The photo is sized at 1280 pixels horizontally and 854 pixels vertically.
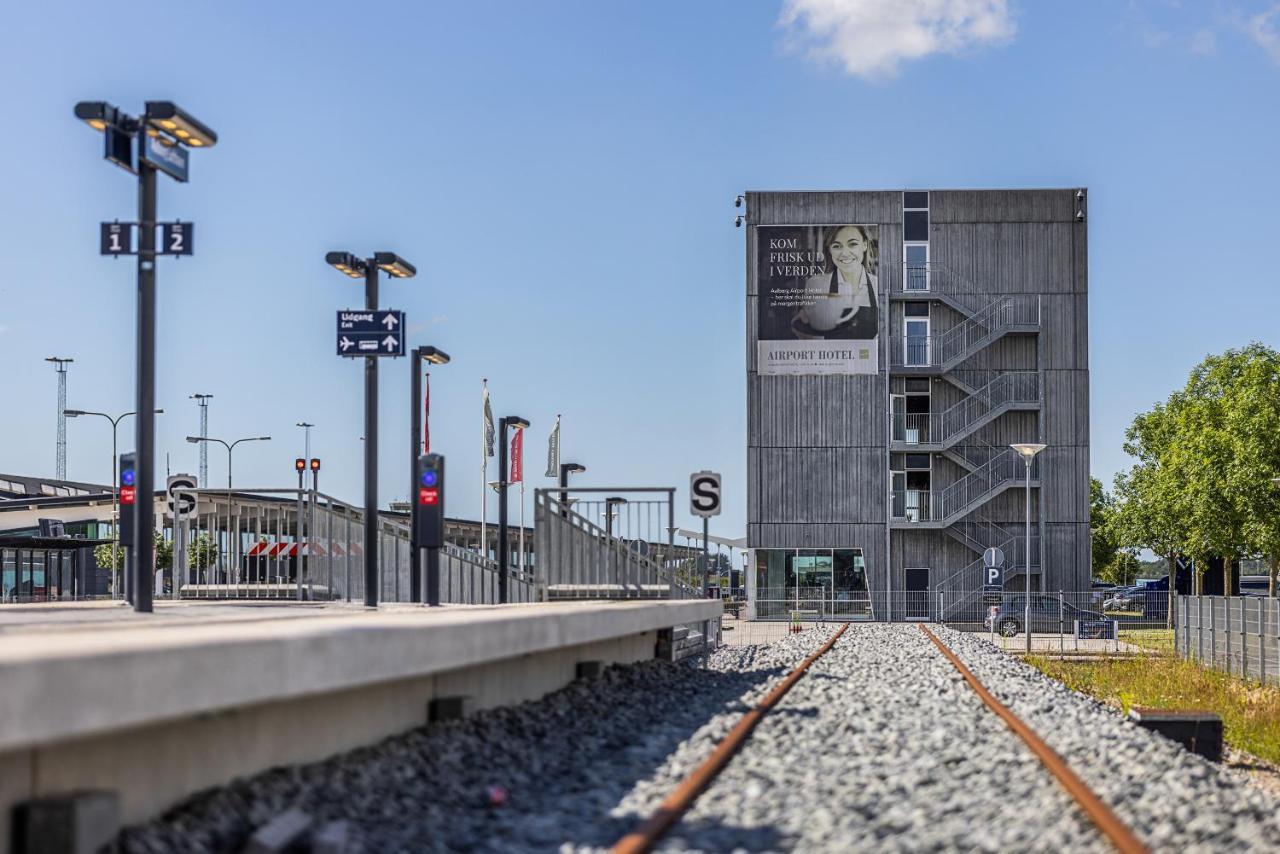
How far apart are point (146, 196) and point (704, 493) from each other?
33.6 ft

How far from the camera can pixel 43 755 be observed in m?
6.82

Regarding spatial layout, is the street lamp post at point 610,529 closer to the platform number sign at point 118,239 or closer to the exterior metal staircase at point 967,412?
the platform number sign at point 118,239

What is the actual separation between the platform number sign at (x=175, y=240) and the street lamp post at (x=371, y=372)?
6.26m

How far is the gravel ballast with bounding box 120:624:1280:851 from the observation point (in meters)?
8.45

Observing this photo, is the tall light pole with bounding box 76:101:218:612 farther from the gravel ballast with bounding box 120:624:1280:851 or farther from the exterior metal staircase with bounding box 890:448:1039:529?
the exterior metal staircase with bounding box 890:448:1039:529

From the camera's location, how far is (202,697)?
7262mm

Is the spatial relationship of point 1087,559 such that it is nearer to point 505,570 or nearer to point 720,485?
point 505,570

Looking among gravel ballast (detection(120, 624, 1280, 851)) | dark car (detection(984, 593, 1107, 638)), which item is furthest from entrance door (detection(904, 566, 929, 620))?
gravel ballast (detection(120, 624, 1280, 851))

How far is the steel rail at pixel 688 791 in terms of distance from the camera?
805 cm

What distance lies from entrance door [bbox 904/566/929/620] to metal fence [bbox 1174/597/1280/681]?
2394 centimetres

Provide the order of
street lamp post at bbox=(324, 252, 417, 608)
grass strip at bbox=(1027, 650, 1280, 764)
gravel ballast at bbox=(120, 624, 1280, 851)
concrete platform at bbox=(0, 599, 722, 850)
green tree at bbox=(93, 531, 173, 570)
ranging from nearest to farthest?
concrete platform at bbox=(0, 599, 722, 850), gravel ballast at bbox=(120, 624, 1280, 851), grass strip at bbox=(1027, 650, 1280, 764), street lamp post at bbox=(324, 252, 417, 608), green tree at bbox=(93, 531, 173, 570)

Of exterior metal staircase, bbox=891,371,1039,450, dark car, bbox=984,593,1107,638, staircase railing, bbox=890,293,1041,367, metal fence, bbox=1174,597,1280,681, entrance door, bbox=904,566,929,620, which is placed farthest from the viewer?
staircase railing, bbox=890,293,1041,367

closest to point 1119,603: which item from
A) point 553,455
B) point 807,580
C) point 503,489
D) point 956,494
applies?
point 956,494

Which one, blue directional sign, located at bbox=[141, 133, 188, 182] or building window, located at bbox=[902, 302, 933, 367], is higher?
building window, located at bbox=[902, 302, 933, 367]
